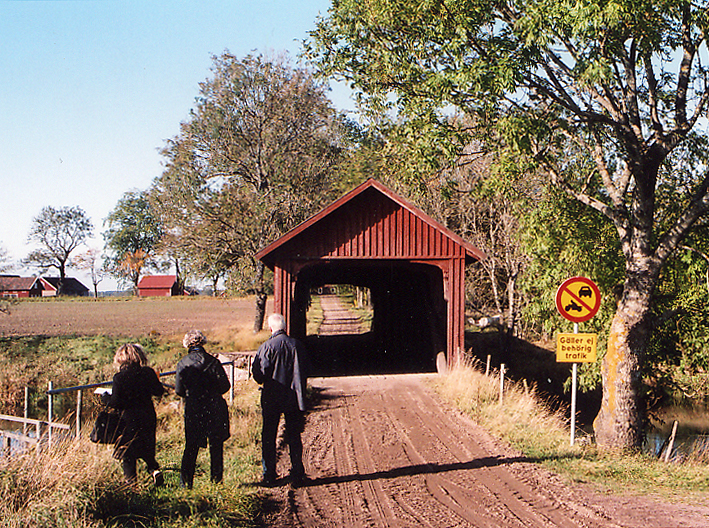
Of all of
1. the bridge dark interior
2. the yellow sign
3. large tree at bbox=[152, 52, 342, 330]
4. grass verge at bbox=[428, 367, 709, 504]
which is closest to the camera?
grass verge at bbox=[428, 367, 709, 504]

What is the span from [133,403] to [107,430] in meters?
0.33

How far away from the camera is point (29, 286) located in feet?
344

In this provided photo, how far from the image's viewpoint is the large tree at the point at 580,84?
10266mm

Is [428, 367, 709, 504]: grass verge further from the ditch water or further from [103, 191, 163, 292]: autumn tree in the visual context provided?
[103, 191, 163, 292]: autumn tree

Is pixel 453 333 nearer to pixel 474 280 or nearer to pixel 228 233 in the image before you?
pixel 474 280

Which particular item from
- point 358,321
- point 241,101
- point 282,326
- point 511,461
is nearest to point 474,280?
point 241,101

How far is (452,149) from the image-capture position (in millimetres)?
11547

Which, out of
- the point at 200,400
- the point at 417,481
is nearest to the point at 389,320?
the point at 417,481

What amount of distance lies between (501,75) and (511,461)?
601 centimetres

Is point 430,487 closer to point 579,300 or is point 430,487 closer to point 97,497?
point 97,497

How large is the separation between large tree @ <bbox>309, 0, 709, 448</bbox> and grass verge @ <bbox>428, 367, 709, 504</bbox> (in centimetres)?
134

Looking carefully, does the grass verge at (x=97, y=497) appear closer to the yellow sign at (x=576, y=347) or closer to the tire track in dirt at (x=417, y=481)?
the tire track in dirt at (x=417, y=481)

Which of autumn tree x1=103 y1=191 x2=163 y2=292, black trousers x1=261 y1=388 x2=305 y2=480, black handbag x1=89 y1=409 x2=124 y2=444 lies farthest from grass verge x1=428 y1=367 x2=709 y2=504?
autumn tree x1=103 y1=191 x2=163 y2=292

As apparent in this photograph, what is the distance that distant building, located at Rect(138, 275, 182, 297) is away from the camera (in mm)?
105250
